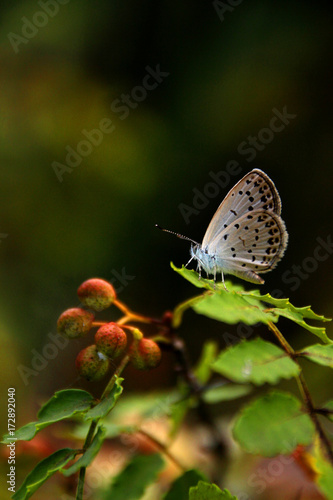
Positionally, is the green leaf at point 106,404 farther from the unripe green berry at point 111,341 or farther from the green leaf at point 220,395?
the green leaf at point 220,395

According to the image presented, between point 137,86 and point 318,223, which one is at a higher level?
point 137,86

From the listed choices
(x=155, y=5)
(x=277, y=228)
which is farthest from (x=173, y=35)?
(x=277, y=228)

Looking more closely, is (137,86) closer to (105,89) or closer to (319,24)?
(105,89)

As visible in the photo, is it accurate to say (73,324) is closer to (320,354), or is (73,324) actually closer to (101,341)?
(101,341)

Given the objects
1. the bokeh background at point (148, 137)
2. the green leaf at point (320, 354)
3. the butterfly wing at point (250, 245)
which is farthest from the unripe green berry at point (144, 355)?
the bokeh background at point (148, 137)

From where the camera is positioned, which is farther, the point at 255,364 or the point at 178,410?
the point at 178,410

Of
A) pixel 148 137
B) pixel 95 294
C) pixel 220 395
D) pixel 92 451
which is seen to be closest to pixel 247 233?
pixel 220 395
